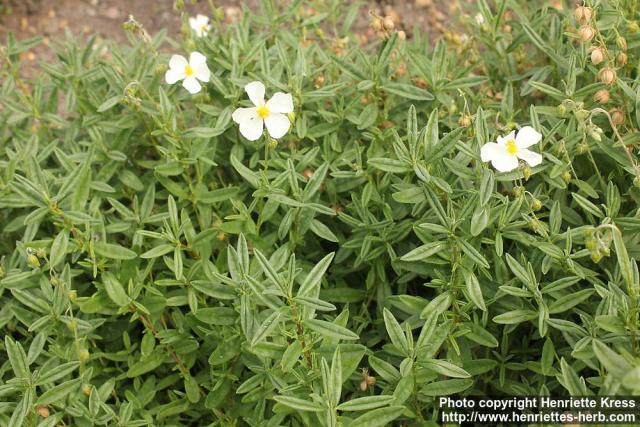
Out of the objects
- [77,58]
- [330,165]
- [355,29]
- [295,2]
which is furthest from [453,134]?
[355,29]

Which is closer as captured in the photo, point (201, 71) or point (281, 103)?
point (281, 103)

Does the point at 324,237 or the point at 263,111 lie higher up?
the point at 263,111

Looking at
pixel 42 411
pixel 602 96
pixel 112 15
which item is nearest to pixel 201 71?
pixel 42 411

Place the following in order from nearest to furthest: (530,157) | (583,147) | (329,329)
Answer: (329,329) → (530,157) → (583,147)

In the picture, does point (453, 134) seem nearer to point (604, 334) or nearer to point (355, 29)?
point (604, 334)

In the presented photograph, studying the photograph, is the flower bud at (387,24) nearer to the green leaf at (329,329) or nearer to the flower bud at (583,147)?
the flower bud at (583,147)

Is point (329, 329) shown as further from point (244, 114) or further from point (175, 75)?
point (175, 75)

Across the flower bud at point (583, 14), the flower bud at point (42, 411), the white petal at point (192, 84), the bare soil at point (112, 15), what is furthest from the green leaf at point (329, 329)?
the bare soil at point (112, 15)

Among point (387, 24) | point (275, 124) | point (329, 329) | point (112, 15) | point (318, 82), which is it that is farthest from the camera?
point (112, 15)
